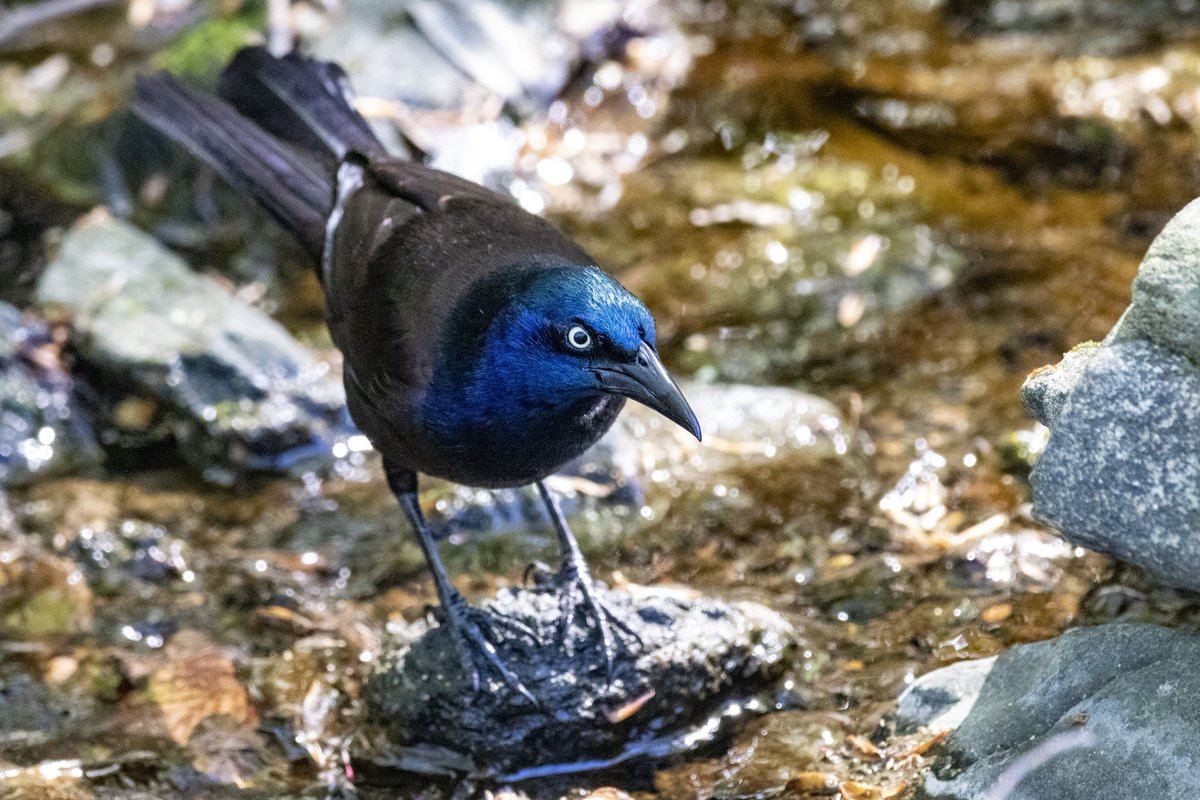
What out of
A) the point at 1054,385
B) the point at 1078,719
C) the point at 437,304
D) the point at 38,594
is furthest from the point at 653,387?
the point at 38,594

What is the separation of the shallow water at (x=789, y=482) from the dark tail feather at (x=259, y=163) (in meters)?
1.23

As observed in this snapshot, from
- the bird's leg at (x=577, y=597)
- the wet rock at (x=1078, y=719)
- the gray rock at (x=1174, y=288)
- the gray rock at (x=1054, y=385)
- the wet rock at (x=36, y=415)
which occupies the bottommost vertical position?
the wet rock at (x=36, y=415)

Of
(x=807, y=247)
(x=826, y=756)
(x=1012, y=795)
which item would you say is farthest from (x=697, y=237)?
(x=1012, y=795)

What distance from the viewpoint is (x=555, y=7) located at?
29.2 ft

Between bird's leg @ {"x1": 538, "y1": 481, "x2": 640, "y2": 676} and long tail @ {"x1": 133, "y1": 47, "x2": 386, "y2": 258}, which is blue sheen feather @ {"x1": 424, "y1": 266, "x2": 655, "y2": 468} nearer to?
bird's leg @ {"x1": 538, "y1": 481, "x2": 640, "y2": 676}

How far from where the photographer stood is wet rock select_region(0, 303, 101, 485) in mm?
5926

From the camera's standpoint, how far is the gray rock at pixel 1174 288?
3051 millimetres

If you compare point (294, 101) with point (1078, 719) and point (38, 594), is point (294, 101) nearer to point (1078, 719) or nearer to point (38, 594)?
point (38, 594)

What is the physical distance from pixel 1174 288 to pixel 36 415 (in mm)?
4798

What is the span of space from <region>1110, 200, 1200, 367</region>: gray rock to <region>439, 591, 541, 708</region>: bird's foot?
211 centimetres

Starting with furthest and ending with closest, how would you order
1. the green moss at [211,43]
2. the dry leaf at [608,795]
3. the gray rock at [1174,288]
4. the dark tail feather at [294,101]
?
the green moss at [211,43]
the dark tail feather at [294,101]
the dry leaf at [608,795]
the gray rock at [1174,288]

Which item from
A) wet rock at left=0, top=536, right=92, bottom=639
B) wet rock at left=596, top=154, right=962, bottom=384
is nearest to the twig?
wet rock at left=596, top=154, right=962, bottom=384

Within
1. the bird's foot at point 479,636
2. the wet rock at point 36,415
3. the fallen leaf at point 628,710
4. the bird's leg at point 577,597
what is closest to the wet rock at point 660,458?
the bird's leg at point 577,597

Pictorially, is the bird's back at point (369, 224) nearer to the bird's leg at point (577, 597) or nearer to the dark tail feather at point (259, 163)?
the dark tail feather at point (259, 163)
